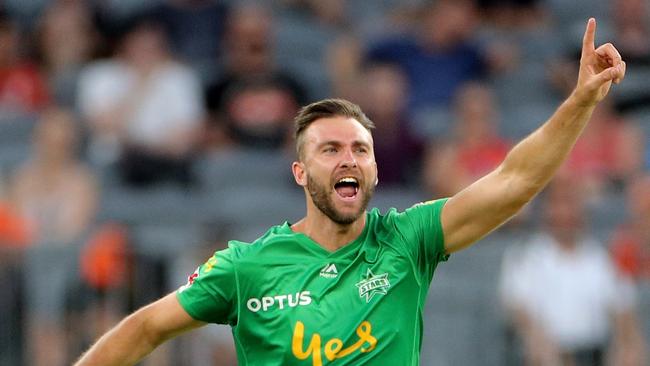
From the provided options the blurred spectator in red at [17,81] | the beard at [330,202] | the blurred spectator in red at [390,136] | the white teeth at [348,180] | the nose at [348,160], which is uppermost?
the blurred spectator in red at [17,81]

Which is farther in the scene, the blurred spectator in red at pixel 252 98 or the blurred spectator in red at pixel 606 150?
the blurred spectator in red at pixel 252 98

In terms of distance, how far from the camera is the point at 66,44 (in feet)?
46.7

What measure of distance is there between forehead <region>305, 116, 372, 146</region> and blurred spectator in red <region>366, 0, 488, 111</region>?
7858mm

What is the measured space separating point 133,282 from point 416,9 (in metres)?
5.54

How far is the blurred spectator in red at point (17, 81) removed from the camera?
1388 cm

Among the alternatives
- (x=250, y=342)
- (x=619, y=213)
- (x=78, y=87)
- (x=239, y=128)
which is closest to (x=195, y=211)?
(x=239, y=128)

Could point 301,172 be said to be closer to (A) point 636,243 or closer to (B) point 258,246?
(B) point 258,246

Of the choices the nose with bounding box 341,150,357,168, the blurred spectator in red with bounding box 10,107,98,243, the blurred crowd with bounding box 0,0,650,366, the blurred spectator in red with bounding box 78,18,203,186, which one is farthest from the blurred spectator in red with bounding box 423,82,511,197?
the nose with bounding box 341,150,357,168

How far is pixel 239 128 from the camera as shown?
13.3 m

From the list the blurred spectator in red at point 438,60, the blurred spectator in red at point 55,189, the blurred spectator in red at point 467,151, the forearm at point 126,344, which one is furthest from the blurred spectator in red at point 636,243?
the forearm at point 126,344

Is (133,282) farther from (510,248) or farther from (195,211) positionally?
(510,248)

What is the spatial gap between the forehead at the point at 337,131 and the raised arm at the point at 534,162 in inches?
17.7

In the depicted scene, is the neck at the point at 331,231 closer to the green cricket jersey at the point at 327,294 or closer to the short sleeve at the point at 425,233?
the green cricket jersey at the point at 327,294

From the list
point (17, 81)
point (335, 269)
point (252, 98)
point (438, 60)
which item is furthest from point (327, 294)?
point (17, 81)
